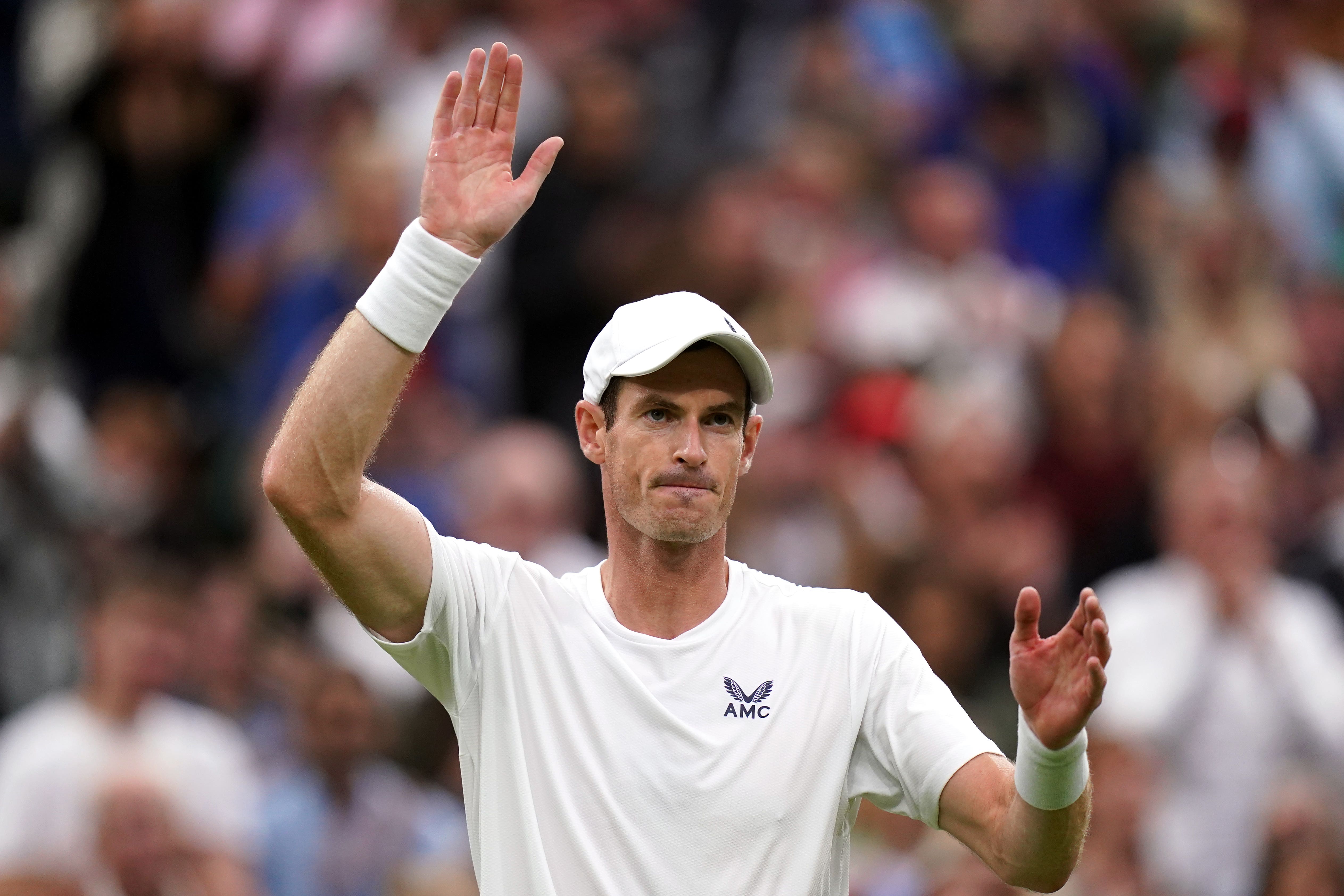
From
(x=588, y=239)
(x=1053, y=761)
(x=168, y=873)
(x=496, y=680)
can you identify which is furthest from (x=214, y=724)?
(x=1053, y=761)

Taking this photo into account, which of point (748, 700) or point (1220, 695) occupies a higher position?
point (1220, 695)

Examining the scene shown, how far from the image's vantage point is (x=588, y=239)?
10.6 metres

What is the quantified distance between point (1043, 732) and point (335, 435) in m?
1.48

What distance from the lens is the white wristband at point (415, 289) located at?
4.19 metres

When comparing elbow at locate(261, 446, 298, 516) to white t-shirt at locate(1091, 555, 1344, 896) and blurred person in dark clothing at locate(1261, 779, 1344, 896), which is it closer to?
white t-shirt at locate(1091, 555, 1344, 896)

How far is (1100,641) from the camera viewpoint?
13.0ft

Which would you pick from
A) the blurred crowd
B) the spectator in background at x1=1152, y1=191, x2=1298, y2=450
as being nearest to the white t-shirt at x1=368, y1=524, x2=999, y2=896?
the blurred crowd

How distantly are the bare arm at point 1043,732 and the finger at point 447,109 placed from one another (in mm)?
1518

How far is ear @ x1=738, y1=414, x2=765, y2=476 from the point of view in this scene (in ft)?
14.7

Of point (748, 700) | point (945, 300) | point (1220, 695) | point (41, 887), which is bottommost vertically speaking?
point (41, 887)

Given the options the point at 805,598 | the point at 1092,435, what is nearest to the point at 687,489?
the point at 805,598

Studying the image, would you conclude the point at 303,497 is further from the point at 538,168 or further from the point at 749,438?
the point at 749,438

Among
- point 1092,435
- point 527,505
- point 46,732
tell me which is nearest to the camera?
point 46,732

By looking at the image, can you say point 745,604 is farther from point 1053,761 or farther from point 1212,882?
point 1212,882
